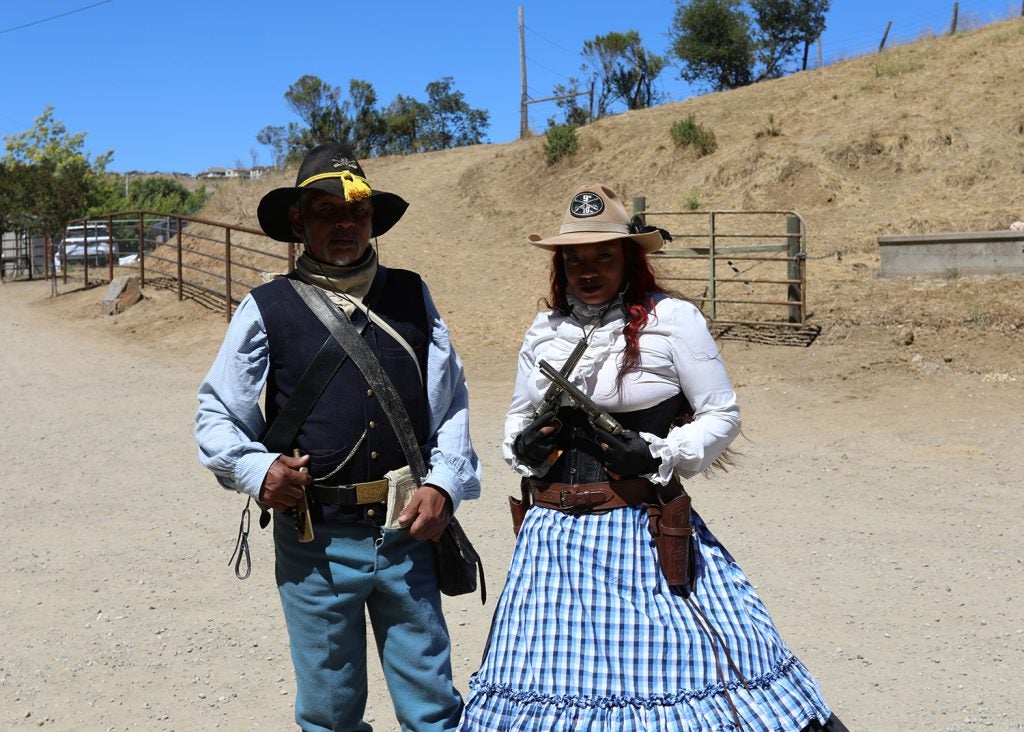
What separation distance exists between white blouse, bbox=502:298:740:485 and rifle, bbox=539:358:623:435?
5cm

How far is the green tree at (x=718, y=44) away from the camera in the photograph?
37.7 meters

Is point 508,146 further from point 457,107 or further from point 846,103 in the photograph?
point 457,107

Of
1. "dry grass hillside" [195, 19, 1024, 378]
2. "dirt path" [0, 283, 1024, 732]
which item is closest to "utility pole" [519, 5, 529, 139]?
"dry grass hillside" [195, 19, 1024, 378]

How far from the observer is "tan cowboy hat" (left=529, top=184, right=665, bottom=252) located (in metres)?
2.93

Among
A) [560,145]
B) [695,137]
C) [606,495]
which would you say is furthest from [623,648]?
[560,145]

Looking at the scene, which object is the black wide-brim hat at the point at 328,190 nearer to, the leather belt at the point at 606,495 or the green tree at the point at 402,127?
the leather belt at the point at 606,495

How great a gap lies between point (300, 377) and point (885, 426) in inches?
287

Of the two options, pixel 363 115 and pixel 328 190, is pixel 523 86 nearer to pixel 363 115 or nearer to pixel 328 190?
pixel 363 115

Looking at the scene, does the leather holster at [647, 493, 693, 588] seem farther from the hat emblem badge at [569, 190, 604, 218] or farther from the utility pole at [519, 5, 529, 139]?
the utility pole at [519, 5, 529, 139]

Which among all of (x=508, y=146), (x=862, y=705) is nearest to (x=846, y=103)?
(x=508, y=146)

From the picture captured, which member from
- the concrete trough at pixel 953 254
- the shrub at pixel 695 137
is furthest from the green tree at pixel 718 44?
the concrete trough at pixel 953 254

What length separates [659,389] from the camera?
113 inches

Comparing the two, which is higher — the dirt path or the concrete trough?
the concrete trough

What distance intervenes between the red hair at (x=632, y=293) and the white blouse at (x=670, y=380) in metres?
0.02
